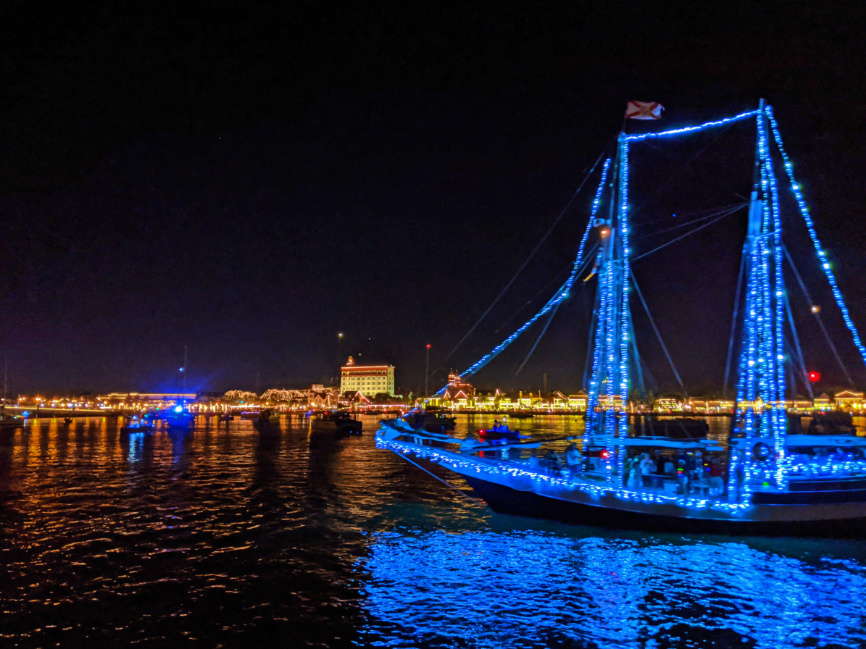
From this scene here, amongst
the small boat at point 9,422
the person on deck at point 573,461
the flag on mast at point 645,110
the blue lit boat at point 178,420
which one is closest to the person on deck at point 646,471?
the person on deck at point 573,461

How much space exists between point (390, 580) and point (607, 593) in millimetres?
4526

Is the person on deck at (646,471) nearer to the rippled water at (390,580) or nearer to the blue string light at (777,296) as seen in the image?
the rippled water at (390,580)

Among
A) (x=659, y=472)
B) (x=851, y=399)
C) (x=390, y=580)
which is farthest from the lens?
(x=851, y=399)

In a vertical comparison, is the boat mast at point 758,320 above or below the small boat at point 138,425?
above

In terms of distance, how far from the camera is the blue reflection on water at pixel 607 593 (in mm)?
10367

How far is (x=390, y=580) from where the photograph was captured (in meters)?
13.2

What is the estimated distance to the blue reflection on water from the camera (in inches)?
408

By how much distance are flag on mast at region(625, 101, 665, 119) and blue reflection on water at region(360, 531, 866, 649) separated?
11.9 m

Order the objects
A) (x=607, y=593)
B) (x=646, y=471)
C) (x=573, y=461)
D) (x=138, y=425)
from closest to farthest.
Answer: (x=607, y=593) < (x=646, y=471) < (x=573, y=461) < (x=138, y=425)

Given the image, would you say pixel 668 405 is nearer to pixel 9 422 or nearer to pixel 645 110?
pixel 9 422

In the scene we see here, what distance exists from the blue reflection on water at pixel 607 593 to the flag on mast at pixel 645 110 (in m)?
11.9

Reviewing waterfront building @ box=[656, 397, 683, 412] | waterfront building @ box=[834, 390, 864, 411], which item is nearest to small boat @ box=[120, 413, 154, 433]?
waterfront building @ box=[656, 397, 683, 412]

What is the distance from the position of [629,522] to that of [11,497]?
909 inches

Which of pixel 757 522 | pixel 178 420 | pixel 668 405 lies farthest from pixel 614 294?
pixel 668 405
